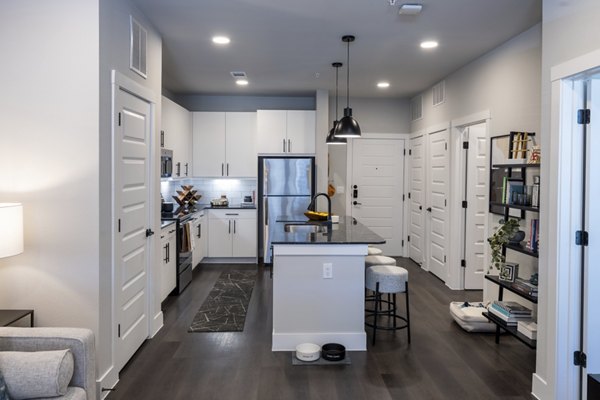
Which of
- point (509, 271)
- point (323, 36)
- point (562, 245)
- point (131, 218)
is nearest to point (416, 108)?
point (323, 36)

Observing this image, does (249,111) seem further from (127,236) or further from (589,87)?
(589,87)

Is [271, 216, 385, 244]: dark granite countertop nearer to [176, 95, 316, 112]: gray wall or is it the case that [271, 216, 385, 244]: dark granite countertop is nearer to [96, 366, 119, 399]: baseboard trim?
[96, 366, 119, 399]: baseboard trim

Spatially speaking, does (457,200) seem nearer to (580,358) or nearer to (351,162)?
(351,162)

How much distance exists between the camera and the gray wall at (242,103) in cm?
741

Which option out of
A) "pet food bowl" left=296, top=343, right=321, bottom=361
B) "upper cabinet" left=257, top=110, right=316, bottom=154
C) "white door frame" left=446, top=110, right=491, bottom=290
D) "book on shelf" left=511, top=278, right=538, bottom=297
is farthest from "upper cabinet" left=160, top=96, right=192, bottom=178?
"book on shelf" left=511, top=278, right=538, bottom=297

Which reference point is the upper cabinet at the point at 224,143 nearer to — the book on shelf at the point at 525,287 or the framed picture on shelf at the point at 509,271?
the framed picture on shelf at the point at 509,271

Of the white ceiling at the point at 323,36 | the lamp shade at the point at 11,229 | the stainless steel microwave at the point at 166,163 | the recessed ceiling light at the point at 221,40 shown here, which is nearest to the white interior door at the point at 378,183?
the white ceiling at the point at 323,36

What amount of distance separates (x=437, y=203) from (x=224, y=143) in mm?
3454

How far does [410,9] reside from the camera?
11.3ft

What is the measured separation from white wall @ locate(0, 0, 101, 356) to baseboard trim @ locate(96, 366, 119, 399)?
41 cm

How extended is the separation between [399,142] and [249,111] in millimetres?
2633

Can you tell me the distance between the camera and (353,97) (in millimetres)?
7516

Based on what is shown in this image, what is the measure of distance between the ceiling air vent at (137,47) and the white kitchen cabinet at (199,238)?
293 centimetres

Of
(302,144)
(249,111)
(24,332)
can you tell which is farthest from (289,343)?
(249,111)
